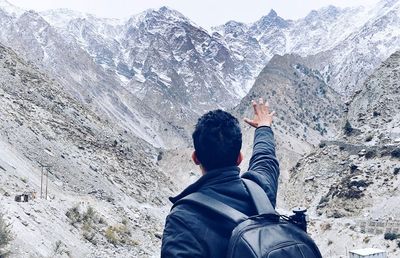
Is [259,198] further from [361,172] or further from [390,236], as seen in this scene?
[361,172]

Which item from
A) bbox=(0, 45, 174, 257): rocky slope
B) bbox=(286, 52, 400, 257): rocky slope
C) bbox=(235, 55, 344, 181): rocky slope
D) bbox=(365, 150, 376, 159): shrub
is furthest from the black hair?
bbox=(235, 55, 344, 181): rocky slope

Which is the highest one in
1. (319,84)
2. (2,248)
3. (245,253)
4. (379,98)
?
(319,84)

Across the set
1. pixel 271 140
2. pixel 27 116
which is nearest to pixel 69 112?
pixel 27 116

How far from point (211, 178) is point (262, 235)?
65 centimetres

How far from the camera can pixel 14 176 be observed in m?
37.3

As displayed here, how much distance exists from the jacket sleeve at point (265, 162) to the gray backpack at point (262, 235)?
65cm

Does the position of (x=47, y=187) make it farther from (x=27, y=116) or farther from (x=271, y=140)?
(x=271, y=140)

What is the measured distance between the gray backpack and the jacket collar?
0.13m

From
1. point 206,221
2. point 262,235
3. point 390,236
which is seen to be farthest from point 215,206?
point 390,236

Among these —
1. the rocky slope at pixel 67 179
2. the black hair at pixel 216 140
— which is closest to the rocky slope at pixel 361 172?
the rocky slope at pixel 67 179

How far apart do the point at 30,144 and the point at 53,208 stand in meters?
13.5

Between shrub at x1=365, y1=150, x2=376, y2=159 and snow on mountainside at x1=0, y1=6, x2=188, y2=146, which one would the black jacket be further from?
snow on mountainside at x1=0, y1=6, x2=188, y2=146

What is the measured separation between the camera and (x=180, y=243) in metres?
3.43

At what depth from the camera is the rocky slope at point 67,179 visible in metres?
29.8
